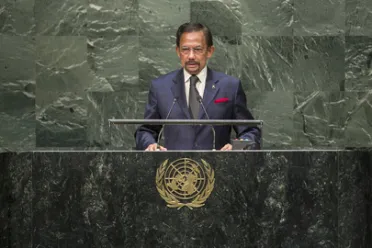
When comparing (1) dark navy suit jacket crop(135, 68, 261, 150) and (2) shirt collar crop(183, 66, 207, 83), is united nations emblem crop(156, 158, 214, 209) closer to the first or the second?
(1) dark navy suit jacket crop(135, 68, 261, 150)

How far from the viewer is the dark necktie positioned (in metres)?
4.89

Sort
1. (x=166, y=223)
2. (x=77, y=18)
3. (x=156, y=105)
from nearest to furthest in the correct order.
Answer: (x=166, y=223), (x=156, y=105), (x=77, y=18)

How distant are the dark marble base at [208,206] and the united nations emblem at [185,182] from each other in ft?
0.09

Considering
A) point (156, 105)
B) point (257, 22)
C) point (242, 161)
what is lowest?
point (242, 161)

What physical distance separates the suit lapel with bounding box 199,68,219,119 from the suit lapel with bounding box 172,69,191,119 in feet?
0.31

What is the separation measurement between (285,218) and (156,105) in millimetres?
1361

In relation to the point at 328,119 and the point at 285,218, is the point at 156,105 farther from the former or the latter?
the point at 328,119

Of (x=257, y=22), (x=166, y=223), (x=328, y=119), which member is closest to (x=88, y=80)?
(x=257, y=22)

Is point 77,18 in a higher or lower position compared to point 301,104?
higher

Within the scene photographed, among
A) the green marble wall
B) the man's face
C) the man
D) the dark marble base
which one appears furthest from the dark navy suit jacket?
the green marble wall

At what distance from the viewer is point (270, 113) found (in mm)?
7016

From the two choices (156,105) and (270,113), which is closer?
(156,105)

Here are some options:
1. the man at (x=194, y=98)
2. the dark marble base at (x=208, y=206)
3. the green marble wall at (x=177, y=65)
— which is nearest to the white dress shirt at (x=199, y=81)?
the man at (x=194, y=98)

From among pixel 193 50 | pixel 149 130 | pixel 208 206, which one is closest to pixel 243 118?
pixel 193 50
